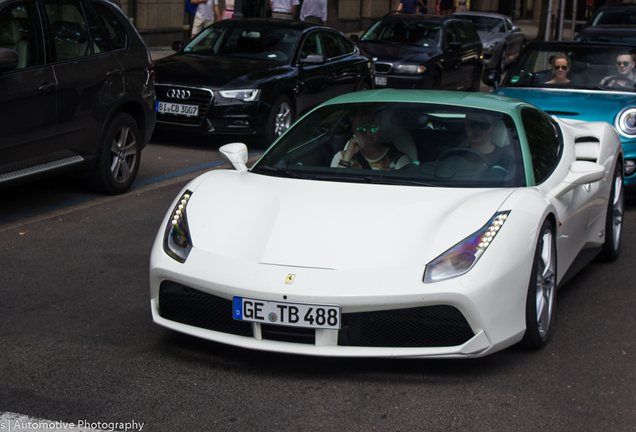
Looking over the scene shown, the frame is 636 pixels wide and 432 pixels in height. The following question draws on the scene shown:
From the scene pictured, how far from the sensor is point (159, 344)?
4309mm

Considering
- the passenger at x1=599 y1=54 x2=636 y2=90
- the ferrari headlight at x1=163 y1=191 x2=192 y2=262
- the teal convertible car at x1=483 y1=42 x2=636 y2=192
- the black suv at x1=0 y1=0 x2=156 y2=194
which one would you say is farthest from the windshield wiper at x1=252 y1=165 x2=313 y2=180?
the passenger at x1=599 y1=54 x2=636 y2=90

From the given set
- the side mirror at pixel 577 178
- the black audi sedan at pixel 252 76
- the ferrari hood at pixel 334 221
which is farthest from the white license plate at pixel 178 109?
the side mirror at pixel 577 178

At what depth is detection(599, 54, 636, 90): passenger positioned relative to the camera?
8930 millimetres

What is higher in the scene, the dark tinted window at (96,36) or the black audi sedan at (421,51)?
the dark tinted window at (96,36)

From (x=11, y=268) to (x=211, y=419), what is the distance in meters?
2.67

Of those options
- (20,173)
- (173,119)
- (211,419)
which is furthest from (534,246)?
(173,119)

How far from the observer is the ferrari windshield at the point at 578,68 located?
354 inches

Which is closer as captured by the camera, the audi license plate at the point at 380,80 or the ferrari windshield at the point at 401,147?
the ferrari windshield at the point at 401,147

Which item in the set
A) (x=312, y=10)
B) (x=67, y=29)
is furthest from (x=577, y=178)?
(x=312, y=10)

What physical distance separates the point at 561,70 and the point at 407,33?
7.06 meters

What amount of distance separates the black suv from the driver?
338 centimetres

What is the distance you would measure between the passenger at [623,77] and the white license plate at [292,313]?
622cm

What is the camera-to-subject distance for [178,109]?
1032 cm

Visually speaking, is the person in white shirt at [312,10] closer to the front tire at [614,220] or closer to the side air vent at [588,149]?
the front tire at [614,220]
